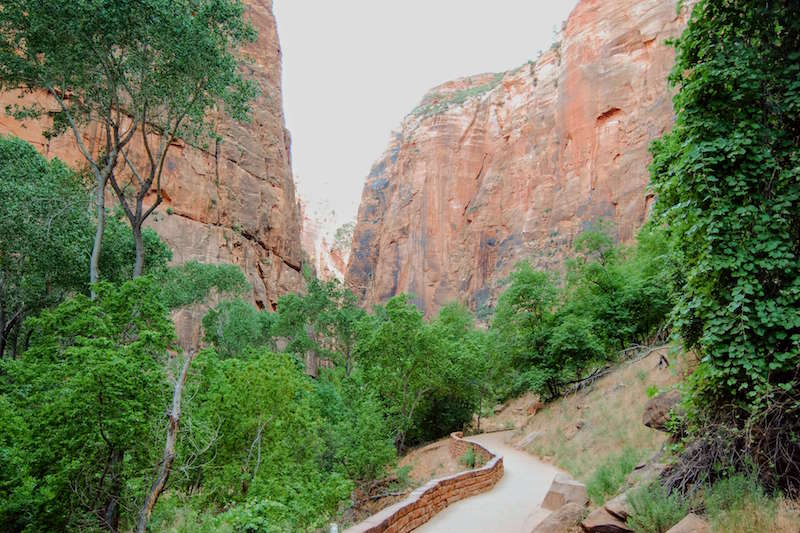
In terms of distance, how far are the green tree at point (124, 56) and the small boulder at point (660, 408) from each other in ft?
41.4

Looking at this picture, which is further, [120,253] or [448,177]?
[448,177]

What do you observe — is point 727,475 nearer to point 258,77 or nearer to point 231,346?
point 231,346

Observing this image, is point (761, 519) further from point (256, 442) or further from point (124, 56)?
point (124, 56)

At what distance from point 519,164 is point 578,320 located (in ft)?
138

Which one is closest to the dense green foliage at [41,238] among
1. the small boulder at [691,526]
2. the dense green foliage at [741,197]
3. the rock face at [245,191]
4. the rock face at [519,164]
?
the dense green foliage at [741,197]

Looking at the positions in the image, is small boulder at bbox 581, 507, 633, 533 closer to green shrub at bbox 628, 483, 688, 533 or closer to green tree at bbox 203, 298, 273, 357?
green shrub at bbox 628, 483, 688, 533

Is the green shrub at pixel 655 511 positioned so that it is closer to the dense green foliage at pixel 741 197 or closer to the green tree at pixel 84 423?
the dense green foliage at pixel 741 197

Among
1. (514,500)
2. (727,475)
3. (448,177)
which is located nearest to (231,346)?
(514,500)

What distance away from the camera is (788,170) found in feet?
→ 17.5

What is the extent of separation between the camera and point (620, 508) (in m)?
5.59

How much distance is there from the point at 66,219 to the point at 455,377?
18.8 m

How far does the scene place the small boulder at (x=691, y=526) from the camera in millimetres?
4387

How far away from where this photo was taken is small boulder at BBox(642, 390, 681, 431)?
7309 mm

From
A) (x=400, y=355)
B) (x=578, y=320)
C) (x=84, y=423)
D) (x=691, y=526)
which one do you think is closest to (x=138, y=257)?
(x=84, y=423)
